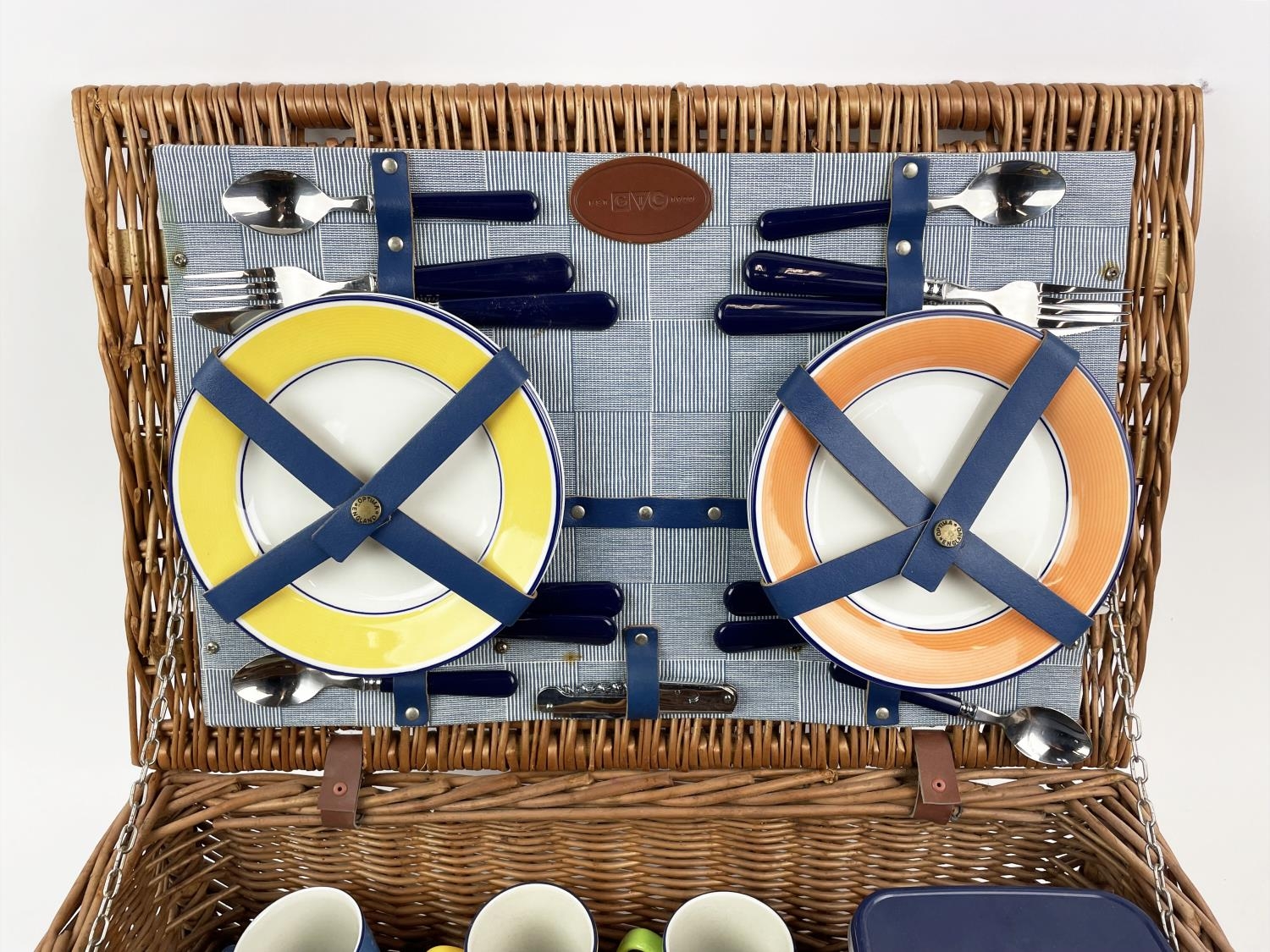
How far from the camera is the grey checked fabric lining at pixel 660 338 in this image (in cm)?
66

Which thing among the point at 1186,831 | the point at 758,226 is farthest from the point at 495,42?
the point at 1186,831

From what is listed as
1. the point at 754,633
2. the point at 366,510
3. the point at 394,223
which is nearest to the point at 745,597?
the point at 754,633

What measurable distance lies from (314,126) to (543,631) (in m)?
0.52

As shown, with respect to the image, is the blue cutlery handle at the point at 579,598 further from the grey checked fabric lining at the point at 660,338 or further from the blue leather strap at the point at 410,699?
the blue leather strap at the point at 410,699

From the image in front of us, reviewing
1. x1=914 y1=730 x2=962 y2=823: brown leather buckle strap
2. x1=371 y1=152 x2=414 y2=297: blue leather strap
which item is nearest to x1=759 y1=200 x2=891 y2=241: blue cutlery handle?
x1=371 y1=152 x2=414 y2=297: blue leather strap

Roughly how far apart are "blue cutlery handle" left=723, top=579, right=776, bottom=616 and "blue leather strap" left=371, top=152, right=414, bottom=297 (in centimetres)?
42

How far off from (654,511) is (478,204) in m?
0.33

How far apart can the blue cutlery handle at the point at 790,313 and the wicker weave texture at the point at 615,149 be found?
14 cm

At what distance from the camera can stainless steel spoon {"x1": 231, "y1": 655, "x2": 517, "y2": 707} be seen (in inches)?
29.5

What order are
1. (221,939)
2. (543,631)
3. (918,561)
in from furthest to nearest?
(221,939)
(543,631)
(918,561)

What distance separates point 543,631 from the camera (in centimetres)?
74

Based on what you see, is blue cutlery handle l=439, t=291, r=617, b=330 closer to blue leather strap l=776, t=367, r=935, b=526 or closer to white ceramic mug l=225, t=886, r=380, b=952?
blue leather strap l=776, t=367, r=935, b=526

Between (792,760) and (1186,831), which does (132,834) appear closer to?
(792,760)

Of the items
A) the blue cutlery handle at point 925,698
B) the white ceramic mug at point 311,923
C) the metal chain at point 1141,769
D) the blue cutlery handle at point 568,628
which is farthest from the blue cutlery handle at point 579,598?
the metal chain at point 1141,769
